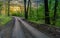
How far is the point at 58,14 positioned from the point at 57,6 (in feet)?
6.45

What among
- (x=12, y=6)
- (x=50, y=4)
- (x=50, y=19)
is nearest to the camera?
(x=50, y=19)

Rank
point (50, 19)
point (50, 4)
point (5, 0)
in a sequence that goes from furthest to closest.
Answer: point (5, 0) < point (50, 4) < point (50, 19)

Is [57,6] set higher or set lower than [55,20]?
higher

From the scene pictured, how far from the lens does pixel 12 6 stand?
95750mm

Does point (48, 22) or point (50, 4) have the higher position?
point (50, 4)

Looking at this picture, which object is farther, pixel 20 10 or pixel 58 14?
pixel 20 10

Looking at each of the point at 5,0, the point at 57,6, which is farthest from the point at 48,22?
the point at 5,0

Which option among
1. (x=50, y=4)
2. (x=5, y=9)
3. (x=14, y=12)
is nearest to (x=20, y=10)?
(x=14, y=12)

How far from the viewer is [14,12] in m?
96.1

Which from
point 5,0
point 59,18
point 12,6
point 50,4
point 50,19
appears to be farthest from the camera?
point 12,6

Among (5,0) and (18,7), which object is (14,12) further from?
(5,0)

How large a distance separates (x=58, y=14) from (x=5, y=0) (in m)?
59.4

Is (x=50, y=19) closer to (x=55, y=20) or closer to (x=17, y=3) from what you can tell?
(x=55, y=20)

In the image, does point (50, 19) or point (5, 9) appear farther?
point (5, 9)
